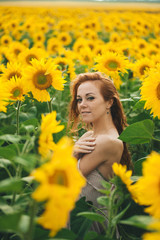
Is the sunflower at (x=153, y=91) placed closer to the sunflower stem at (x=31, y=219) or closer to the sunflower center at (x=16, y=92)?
the sunflower center at (x=16, y=92)

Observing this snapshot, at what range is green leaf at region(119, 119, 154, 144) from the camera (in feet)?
5.13

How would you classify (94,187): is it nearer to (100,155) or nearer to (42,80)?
(100,155)

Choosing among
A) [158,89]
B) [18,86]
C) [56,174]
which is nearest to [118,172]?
[56,174]

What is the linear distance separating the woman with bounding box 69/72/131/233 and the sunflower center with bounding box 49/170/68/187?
2.39 feet

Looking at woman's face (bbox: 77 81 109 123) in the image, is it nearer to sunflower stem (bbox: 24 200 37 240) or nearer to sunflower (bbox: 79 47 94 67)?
sunflower stem (bbox: 24 200 37 240)

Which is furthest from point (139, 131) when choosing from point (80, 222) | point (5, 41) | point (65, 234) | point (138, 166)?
point (5, 41)

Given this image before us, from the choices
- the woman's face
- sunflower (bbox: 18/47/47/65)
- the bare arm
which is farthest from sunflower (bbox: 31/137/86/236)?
sunflower (bbox: 18/47/47/65)

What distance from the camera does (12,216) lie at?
2.94 ft

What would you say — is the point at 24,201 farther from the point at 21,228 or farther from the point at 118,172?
the point at 118,172

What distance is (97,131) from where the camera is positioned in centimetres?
201

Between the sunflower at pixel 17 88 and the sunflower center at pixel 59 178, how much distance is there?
4.40 feet

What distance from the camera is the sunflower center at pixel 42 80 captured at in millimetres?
2252

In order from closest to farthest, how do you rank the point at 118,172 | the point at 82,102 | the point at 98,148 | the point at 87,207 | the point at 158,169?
the point at 158,169 < the point at 118,172 < the point at 87,207 < the point at 98,148 < the point at 82,102

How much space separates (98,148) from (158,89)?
0.50m
